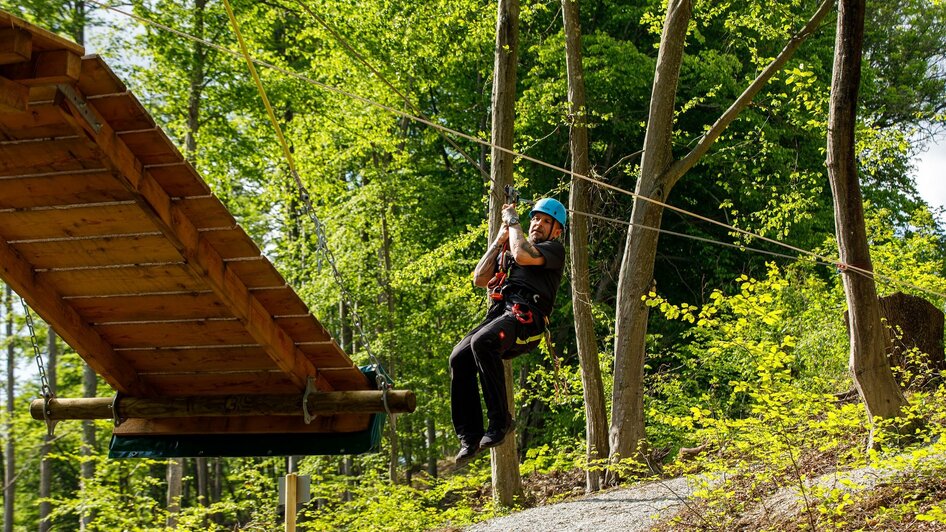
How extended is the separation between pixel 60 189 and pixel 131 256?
55 cm

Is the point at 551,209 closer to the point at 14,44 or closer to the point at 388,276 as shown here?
the point at 14,44

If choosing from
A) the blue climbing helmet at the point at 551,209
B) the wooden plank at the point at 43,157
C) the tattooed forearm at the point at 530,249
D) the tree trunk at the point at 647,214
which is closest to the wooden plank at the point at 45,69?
the wooden plank at the point at 43,157

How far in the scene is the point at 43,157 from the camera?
16.1 ft

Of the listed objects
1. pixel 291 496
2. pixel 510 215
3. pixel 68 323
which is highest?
pixel 510 215

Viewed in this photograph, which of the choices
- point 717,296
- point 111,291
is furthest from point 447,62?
point 111,291

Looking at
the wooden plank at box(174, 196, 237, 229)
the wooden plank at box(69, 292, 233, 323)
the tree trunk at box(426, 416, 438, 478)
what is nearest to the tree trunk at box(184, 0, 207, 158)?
the tree trunk at box(426, 416, 438, 478)

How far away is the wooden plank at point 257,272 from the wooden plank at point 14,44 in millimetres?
1711

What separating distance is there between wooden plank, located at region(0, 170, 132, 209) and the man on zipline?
224cm

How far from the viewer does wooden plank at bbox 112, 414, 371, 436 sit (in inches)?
252

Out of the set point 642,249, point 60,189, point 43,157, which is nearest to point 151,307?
point 60,189

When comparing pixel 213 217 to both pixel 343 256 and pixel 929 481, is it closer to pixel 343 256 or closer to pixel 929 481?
pixel 929 481

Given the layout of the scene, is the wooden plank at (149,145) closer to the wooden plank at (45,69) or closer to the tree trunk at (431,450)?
the wooden plank at (45,69)

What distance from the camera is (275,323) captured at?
5.88 metres

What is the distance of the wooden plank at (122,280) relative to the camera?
18.0ft
